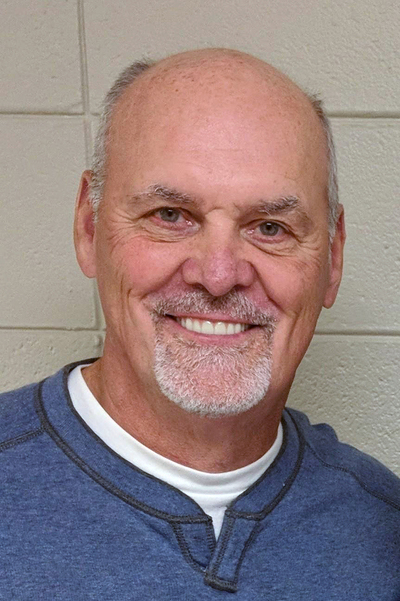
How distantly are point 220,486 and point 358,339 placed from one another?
0.71m

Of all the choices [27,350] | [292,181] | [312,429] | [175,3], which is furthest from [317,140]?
[27,350]

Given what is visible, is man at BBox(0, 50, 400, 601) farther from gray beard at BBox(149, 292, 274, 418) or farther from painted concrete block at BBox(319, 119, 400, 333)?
painted concrete block at BBox(319, 119, 400, 333)

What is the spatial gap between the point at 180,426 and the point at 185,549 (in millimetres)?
183

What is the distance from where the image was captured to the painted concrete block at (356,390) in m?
1.97

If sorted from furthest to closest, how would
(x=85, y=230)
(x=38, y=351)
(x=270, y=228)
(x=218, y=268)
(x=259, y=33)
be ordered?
(x=38, y=351), (x=259, y=33), (x=85, y=230), (x=270, y=228), (x=218, y=268)

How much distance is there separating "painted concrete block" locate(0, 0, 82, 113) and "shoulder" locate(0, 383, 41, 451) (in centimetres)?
75

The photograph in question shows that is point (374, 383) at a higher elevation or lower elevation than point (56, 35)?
lower

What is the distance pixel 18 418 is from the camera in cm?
134

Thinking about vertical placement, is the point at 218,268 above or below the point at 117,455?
above

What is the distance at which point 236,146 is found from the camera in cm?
127

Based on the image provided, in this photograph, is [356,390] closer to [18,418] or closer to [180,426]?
[180,426]

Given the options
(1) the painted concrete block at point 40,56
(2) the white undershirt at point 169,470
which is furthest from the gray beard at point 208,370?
(1) the painted concrete block at point 40,56

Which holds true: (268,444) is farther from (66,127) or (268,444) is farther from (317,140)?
(66,127)

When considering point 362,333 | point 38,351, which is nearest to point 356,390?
point 362,333
